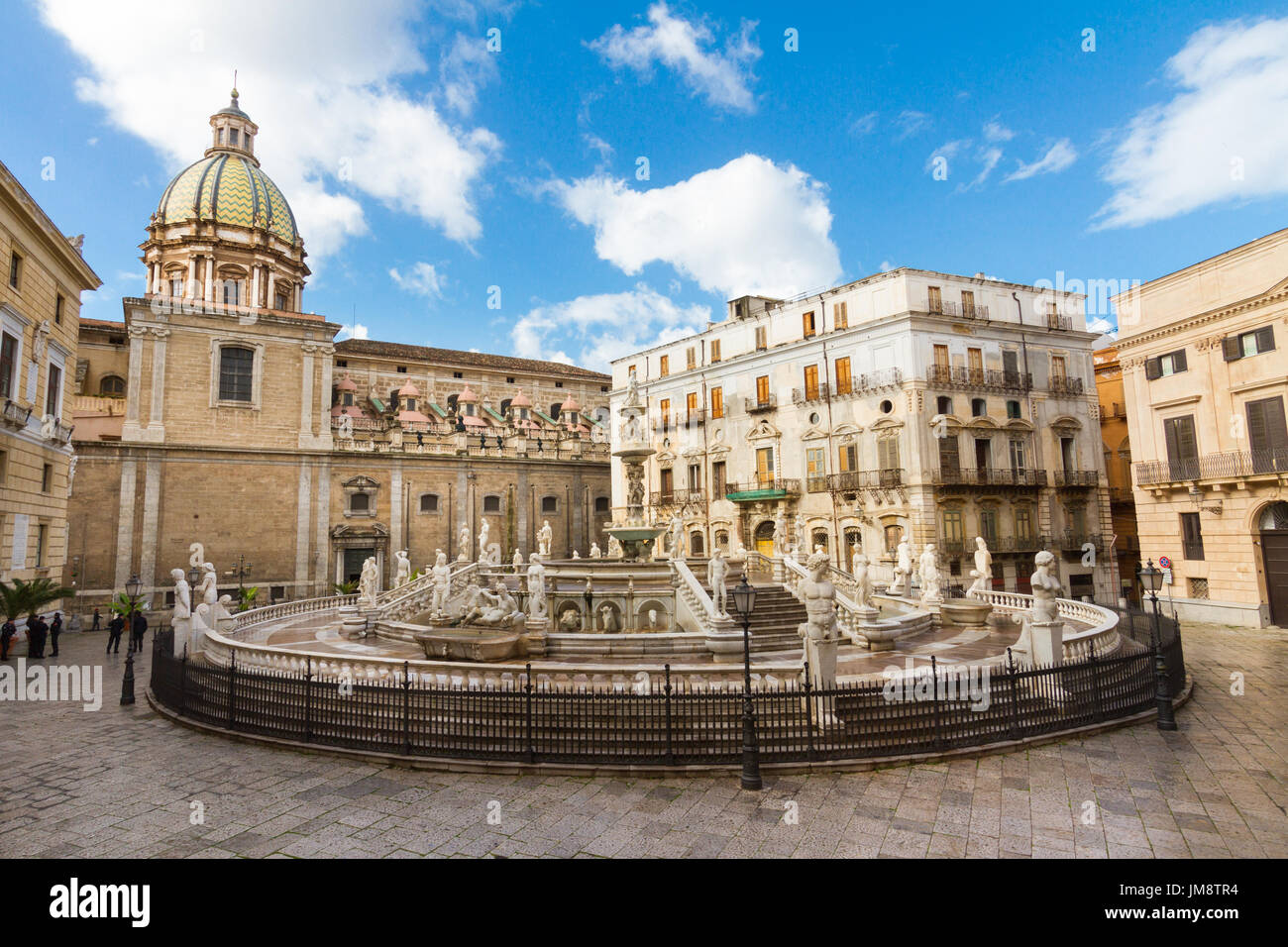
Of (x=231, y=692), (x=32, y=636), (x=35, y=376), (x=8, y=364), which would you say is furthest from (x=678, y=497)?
(x=231, y=692)

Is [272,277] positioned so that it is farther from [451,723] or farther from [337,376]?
[451,723]

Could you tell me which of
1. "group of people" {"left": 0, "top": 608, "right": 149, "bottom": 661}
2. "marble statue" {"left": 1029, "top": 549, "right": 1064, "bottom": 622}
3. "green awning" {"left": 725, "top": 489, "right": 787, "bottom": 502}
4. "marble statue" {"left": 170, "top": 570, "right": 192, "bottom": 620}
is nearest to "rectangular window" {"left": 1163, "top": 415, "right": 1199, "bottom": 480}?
"green awning" {"left": 725, "top": 489, "right": 787, "bottom": 502}

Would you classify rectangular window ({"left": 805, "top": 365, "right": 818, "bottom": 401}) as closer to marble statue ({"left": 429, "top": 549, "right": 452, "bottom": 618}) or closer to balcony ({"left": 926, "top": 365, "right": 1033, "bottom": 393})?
balcony ({"left": 926, "top": 365, "right": 1033, "bottom": 393})

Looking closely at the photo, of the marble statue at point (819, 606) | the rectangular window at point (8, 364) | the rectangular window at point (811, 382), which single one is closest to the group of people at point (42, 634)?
the rectangular window at point (8, 364)

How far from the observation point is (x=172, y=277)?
40.2 m

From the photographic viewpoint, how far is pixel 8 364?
19406 mm

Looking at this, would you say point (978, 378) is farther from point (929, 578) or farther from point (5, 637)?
point (5, 637)

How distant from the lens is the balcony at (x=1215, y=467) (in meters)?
20.7

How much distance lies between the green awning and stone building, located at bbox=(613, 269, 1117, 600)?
196 millimetres

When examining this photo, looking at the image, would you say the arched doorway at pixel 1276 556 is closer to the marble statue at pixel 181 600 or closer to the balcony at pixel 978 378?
the balcony at pixel 978 378

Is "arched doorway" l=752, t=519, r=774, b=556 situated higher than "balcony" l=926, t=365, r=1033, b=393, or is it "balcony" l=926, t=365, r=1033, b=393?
"balcony" l=926, t=365, r=1033, b=393

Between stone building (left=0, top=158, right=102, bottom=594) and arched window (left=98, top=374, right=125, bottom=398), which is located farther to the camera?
arched window (left=98, top=374, right=125, bottom=398)

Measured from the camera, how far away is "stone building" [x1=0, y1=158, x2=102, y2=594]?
62.8ft
